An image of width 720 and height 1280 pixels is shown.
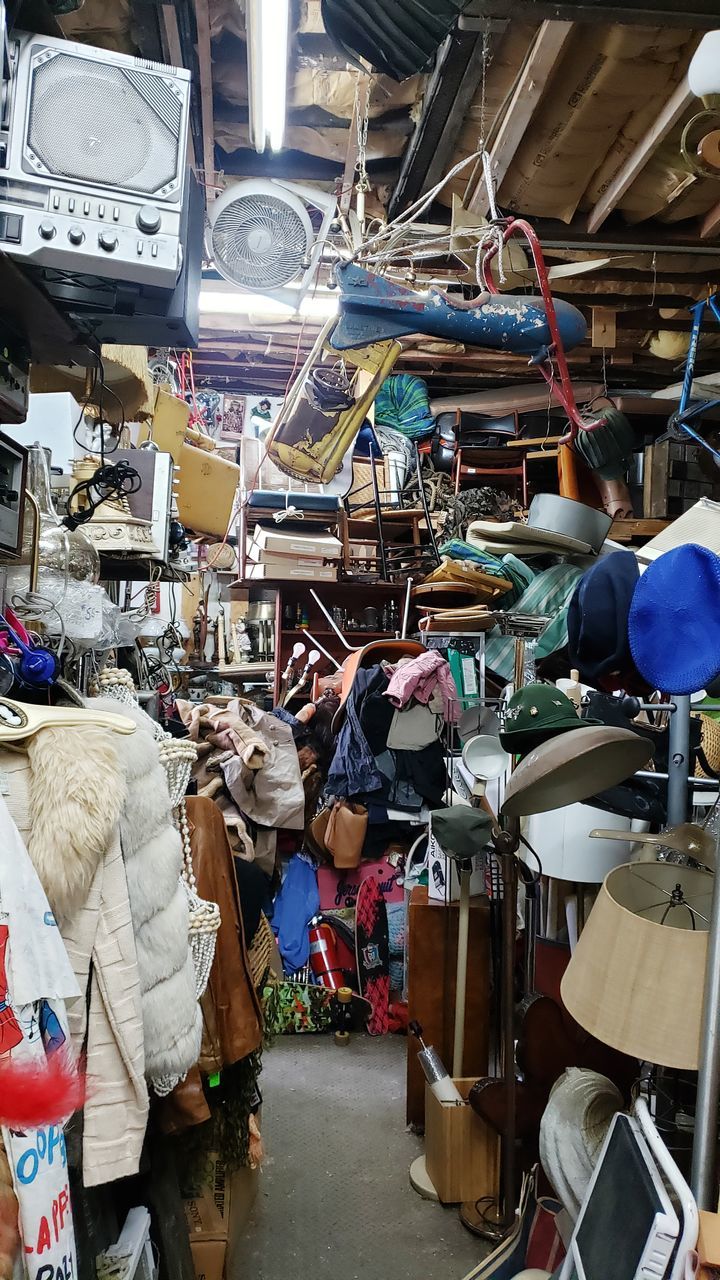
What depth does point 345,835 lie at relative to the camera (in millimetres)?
4688

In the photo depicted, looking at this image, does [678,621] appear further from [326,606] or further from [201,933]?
[326,606]

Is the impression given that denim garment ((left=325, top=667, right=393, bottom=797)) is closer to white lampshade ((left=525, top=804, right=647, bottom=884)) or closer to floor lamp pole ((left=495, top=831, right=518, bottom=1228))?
floor lamp pole ((left=495, top=831, right=518, bottom=1228))

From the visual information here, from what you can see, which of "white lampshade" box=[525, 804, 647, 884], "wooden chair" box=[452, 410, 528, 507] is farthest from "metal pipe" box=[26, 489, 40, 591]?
"wooden chair" box=[452, 410, 528, 507]

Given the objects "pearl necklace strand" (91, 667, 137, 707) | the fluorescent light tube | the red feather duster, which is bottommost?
the red feather duster

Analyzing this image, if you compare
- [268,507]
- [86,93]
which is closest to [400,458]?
[268,507]

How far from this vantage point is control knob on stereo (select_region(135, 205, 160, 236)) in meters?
1.46

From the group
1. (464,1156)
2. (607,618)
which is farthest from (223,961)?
(607,618)

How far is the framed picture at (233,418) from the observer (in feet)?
24.5

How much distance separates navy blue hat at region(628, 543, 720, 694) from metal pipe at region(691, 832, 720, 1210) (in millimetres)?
401

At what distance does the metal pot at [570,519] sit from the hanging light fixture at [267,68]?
208 centimetres

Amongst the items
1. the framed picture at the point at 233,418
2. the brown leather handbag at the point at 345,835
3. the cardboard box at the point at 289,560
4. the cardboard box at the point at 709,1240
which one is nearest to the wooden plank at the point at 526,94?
the cardboard box at the point at 289,560

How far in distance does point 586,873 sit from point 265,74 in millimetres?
2816

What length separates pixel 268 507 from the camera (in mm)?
5598

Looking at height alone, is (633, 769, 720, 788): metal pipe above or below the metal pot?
below
